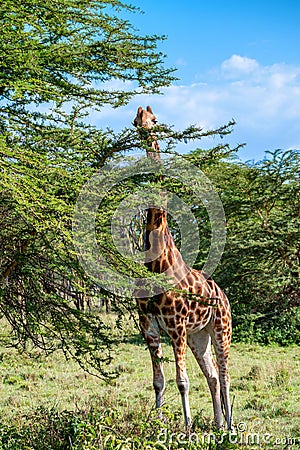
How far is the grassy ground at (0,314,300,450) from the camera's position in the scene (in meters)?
6.40

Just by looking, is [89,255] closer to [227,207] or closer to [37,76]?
[37,76]

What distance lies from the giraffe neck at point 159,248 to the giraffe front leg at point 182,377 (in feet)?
2.04

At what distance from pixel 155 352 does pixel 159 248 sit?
3.31ft

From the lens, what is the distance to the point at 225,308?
6.70 metres

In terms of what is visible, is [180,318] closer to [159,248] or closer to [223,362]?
[159,248]

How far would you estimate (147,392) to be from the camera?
28.1 ft

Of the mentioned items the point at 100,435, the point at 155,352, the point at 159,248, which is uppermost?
the point at 159,248

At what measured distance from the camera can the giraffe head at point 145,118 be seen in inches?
231

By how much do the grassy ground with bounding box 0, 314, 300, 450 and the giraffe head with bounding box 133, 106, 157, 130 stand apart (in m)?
2.06

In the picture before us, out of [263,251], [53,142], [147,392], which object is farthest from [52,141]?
[263,251]

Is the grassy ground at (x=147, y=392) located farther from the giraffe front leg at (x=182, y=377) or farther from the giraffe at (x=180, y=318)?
the giraffe at (x=180, y=318)

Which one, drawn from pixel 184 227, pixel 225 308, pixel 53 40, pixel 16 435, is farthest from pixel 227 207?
pixel 16 435

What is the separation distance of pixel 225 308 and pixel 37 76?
123 inches

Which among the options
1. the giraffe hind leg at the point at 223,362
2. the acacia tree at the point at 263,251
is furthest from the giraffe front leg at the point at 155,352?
the acacia tree at the point at 263,251
